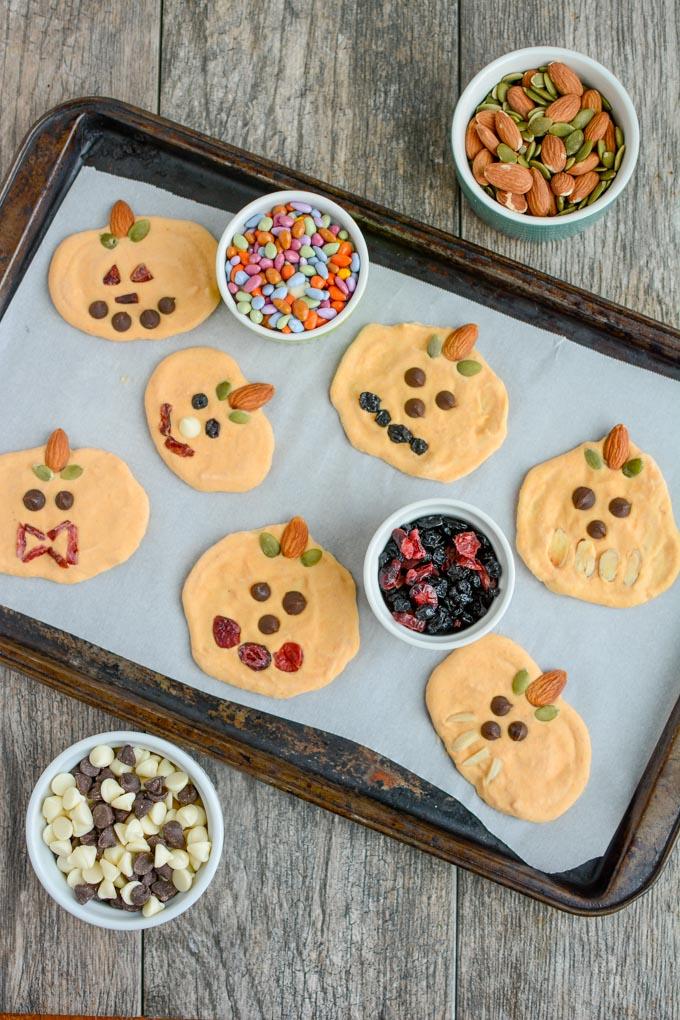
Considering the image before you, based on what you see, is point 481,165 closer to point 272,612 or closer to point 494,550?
point 494,550

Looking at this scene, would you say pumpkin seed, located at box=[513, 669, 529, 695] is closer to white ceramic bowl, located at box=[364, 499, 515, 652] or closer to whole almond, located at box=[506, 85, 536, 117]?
white ceramic bowl, located at box=[364, 499, 515, 652]

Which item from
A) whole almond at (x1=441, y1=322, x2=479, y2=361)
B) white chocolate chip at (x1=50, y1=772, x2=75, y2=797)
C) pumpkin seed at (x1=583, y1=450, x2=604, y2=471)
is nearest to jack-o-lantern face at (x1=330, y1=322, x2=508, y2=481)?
whole almond at (x1=441, y1=322, x2=479, y2=361)

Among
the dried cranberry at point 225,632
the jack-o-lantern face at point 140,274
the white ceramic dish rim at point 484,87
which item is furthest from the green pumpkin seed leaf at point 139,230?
the dried cranberry at point 225,632

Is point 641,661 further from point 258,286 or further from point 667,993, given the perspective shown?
point 258,286

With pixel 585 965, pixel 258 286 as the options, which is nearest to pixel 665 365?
pixel 258 286

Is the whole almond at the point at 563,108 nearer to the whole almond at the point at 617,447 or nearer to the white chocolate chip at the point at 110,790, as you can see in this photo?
the whole almond at the point at 617,447

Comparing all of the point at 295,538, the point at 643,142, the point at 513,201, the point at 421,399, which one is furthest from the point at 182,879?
the point at 643,142
